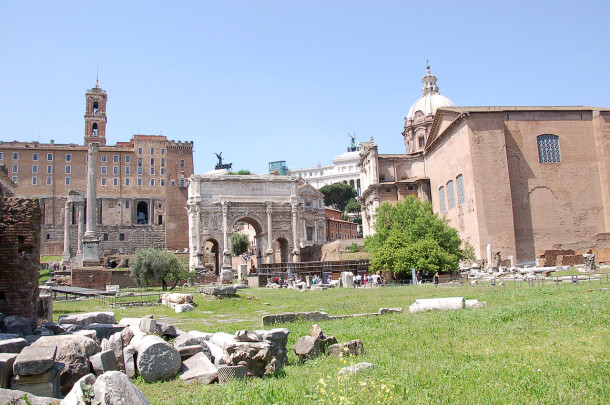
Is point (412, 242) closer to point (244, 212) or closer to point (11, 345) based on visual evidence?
point (244, 212)

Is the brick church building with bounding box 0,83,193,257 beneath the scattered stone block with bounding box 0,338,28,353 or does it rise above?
above

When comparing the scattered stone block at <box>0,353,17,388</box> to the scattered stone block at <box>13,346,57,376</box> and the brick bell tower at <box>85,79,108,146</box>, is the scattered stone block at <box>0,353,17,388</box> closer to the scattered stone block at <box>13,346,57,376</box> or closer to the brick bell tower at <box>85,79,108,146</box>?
the scattered stone block at <box>13,346,57,376</box>

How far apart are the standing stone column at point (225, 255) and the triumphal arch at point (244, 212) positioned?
0.08 metres

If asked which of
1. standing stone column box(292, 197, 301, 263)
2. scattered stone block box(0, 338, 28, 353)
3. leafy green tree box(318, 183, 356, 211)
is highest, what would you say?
leafy green tree box(318, 183, 356, 211)

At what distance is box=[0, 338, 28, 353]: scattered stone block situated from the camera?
5.95 m

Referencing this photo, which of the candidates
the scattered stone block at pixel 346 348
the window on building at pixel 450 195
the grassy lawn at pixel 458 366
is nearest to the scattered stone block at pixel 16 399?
the grassy lawn at pixel 458 366

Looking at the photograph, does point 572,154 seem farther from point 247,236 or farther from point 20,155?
point 20,155

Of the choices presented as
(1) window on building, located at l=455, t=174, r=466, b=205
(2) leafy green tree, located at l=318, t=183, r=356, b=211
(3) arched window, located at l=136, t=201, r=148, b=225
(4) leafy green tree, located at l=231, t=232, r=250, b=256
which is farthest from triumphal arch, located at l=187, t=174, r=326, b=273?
(2) leafy green tree, located at l=318, t=183, r=356, b=211

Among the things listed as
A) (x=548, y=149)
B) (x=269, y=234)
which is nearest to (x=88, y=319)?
(x=269, y=234)

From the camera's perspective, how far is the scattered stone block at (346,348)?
23.1ft

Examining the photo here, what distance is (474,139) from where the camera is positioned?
116ft

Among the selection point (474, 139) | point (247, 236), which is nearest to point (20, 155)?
point (247, 236)

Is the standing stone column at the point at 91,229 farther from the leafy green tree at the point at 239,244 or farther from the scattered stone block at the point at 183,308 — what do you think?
the leafy green tree at the point at 239,244

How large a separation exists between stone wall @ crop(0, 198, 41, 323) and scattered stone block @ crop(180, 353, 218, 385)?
3.64 meters
